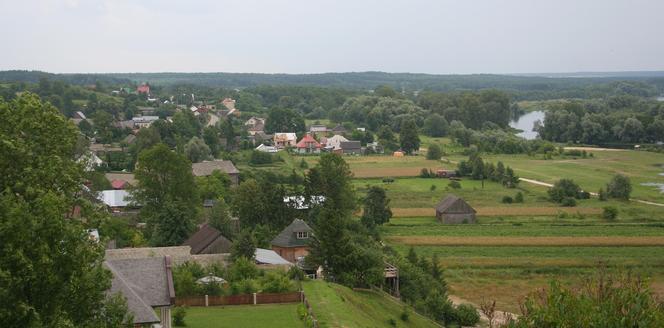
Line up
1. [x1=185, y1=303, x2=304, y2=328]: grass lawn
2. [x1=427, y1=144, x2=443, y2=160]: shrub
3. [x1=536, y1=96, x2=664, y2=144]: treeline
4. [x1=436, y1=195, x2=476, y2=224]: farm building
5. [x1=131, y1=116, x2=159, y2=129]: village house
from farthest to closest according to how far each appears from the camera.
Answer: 1. [x1=536, y1=96, x2=664, y2=144]: treeline
2. [x1=131, y1=116, x2=159, y2=129]: village house
3. [x1=427, y1=144, x2=443, y2=160]: shrub
4. [x1=436, y1=195, x2=476, y2=224]: farm building
5. [x1=185, y1=303, x2=304, y2=328]: grass lawn

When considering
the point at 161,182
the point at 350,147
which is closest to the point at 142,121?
the point at 350,147

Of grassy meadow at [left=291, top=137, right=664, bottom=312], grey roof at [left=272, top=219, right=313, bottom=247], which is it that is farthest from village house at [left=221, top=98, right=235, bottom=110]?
grey roof at [left=272, top=219, right=313, bottom=247]

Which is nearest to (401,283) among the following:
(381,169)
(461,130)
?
(381,169)

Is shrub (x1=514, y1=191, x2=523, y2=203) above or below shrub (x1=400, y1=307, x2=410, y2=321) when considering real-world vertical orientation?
below

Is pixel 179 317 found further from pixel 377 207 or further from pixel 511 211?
pixel 511 211

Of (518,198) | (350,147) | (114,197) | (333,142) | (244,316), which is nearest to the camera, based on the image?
(244,316)

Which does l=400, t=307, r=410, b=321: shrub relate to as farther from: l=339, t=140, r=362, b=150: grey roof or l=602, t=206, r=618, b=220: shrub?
l=339, t=140, r=362, b=150: grey roof

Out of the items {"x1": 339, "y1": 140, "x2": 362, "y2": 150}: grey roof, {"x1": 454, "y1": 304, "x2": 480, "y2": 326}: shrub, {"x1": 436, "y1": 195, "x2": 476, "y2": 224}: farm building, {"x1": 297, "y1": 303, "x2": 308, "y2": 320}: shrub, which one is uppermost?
{"x1": 297, "y1": 303, "x2": 308, "y2": 320}: shrub
